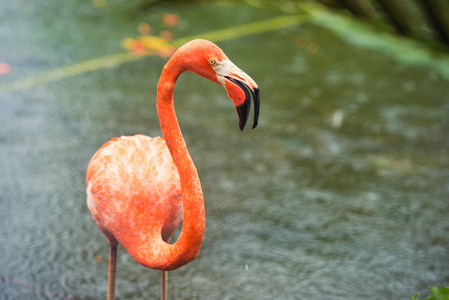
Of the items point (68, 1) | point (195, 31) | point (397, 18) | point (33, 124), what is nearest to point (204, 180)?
point (33, 124)

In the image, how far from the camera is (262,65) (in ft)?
16.3

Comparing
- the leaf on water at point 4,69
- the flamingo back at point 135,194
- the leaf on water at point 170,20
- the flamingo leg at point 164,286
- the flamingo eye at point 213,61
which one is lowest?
the leaf on water at point 4,69

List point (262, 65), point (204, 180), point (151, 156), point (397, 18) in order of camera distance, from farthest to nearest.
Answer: point (397, 18)
point (262, 65)
point (204, 180)
point (151, 156)

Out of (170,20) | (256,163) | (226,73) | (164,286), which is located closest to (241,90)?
(226,73)

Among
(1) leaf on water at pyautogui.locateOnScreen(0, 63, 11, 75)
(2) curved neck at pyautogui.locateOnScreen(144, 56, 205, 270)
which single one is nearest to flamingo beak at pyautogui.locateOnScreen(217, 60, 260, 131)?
(2) curved neck at pyautogui.locateOnScreen(144, 56, 205, 270)

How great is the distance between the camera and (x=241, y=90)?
1.83 metres

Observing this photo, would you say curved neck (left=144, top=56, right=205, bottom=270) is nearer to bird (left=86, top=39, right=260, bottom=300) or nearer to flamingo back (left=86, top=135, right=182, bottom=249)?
bird (left=86, top=39, right=260, bottom=300)

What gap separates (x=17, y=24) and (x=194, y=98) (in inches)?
83.7

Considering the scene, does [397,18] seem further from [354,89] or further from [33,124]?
[33,124]

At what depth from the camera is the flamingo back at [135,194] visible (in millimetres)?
2252

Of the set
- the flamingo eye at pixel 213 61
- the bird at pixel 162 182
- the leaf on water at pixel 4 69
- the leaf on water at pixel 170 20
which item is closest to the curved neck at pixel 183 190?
the bird at pixel 162 182

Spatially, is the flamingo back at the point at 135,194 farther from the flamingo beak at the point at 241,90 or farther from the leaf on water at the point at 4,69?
the leaf on water at the point at 4,69

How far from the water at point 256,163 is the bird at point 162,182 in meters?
0.55

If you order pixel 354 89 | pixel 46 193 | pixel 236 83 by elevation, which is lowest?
pixel 46 193
